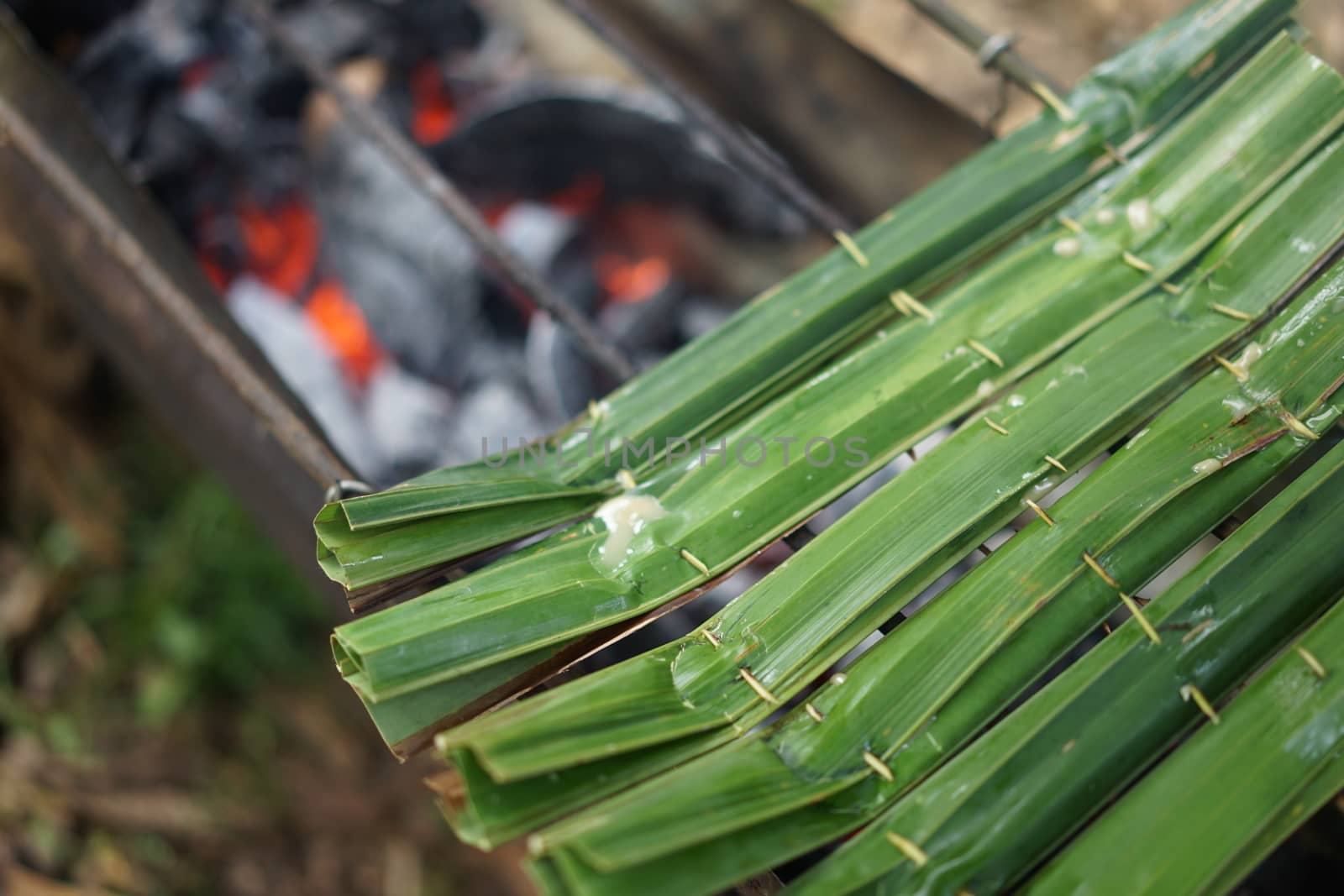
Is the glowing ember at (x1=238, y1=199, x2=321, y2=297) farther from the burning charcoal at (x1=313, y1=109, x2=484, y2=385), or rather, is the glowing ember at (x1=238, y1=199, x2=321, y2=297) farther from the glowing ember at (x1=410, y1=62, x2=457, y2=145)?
the glowing ember at (x1=410, y1=62, x2=457, y2=145)

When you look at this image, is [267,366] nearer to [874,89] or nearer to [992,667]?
[992,667]

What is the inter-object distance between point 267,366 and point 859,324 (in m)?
0.86

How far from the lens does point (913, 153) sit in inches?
70.4

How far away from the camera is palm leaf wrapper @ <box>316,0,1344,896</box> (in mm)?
902

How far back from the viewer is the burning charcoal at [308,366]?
190 centimetres

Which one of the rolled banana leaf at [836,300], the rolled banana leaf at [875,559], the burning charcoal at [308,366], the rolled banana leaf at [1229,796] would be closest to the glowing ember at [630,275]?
the burning charcoal at [308,366]

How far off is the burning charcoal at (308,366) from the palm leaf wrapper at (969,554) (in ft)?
2.75

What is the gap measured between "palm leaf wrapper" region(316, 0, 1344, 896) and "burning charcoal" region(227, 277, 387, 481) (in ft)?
2.75

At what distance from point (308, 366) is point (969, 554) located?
1434mm

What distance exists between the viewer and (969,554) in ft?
3.61

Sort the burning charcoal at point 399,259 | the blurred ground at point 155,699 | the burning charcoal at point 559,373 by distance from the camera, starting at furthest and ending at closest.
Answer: the blurred ground at point 155,699 → the burning charcoal at point 399,259 → the burning charcoal at point 559,373

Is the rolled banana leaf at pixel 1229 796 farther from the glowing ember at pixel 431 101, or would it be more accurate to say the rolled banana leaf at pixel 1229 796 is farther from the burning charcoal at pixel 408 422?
the glowing ember at pixel 431 101

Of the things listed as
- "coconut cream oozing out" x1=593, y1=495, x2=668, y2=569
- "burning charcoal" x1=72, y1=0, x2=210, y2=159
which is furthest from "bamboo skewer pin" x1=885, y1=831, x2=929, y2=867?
"burning charcoal" x1=72, y1=0, x2=210, y2=159

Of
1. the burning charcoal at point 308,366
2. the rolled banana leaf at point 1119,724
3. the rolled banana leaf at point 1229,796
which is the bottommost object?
the rolled banana leaf at point 1229,796
